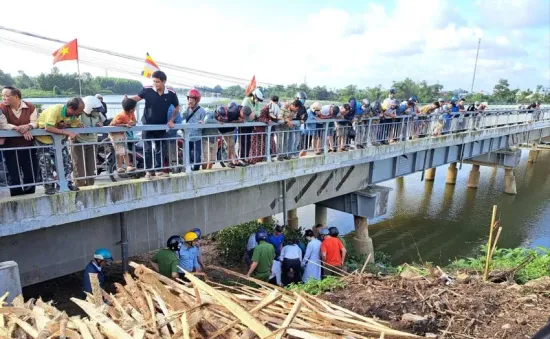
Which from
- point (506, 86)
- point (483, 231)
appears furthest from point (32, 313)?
point (506, 86)

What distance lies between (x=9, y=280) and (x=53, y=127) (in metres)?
1.91

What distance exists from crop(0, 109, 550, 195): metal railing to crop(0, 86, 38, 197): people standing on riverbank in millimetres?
13

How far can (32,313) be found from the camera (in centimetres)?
361

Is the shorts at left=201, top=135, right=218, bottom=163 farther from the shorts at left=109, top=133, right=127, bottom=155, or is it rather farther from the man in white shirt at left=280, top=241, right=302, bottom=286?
the man in white shirt at left=280, top=241, right=302, bottom=286

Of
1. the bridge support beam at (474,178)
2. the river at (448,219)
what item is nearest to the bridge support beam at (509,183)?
the river at (448,219)

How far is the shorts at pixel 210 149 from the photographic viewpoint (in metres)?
7.09

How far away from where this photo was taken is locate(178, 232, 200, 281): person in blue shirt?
6.41 m

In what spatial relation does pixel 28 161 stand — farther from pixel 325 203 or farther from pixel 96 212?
pixel 325 203

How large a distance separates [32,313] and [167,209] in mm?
3364

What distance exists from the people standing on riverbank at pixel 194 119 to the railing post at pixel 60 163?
2251 mm

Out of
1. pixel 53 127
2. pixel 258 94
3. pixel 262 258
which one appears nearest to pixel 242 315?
pixel 53 127

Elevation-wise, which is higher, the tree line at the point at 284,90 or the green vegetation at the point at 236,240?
the tree line at the point at 284,90

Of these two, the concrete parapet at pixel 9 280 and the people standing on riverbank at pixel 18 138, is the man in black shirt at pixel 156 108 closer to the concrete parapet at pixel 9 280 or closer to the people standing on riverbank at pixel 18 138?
the people standing on riverbank at pixel 18 138

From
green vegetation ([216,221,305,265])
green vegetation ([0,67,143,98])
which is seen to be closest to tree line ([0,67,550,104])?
green vegetation ([0,67,143,98])
